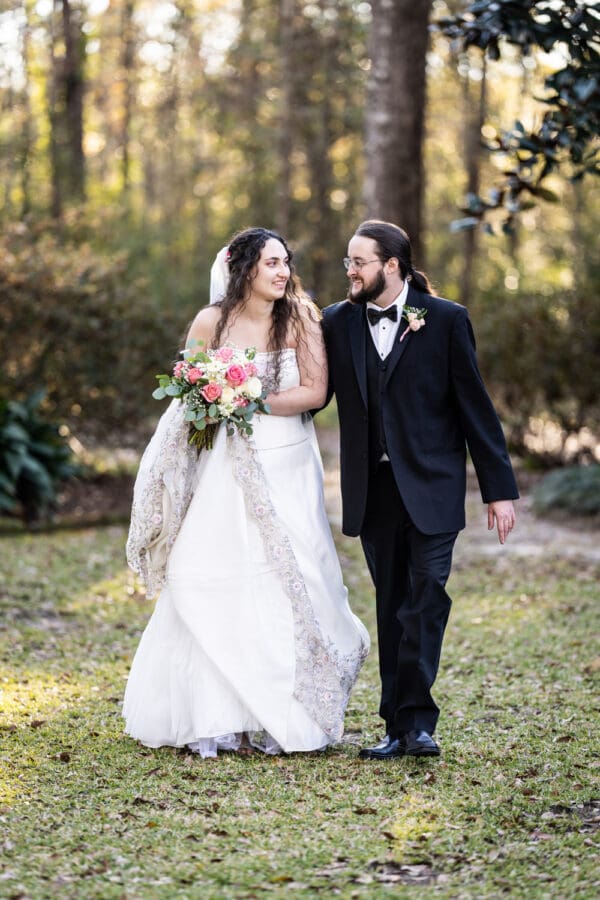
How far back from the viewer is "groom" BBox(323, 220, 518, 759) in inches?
189

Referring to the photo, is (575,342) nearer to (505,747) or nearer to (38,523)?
(38,523)

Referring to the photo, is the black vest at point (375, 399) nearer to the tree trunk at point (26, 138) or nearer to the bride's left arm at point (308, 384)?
the bride's left arm at point (308, 384)

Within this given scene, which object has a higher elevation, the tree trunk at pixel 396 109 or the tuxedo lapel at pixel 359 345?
the tree trunk at pixel 396 109

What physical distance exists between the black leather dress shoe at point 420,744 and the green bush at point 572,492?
23.7ft

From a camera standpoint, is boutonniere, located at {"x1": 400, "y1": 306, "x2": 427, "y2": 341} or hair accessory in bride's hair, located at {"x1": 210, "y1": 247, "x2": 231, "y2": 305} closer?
boutonniere, located at {"x1": 400, "y1": 306, "x2": 427, "y2": 341}

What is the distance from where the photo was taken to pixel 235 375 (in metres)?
4.83

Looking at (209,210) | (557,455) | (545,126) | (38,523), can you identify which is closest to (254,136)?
(209,210)

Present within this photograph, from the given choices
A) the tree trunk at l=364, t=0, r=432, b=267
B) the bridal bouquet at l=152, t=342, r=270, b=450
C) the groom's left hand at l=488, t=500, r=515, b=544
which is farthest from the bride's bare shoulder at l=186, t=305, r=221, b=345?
the tree trunk at l=364, t=0, r=432, b=267

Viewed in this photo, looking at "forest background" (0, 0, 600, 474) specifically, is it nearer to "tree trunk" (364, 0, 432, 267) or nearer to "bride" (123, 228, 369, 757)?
"tree trunk" (364, 0, 432, 267)

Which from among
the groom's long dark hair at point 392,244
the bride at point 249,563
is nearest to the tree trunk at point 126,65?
the bride at point 249,563

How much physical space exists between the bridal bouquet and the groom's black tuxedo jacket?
0.46 m

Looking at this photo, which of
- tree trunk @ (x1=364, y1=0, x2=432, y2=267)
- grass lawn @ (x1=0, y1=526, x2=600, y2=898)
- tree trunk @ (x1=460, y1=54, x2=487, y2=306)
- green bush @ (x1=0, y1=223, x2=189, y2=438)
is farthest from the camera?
tree trunk @ (x1=460, y1=54, x2=487, y2=306)

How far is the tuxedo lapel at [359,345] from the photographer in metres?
4.86
